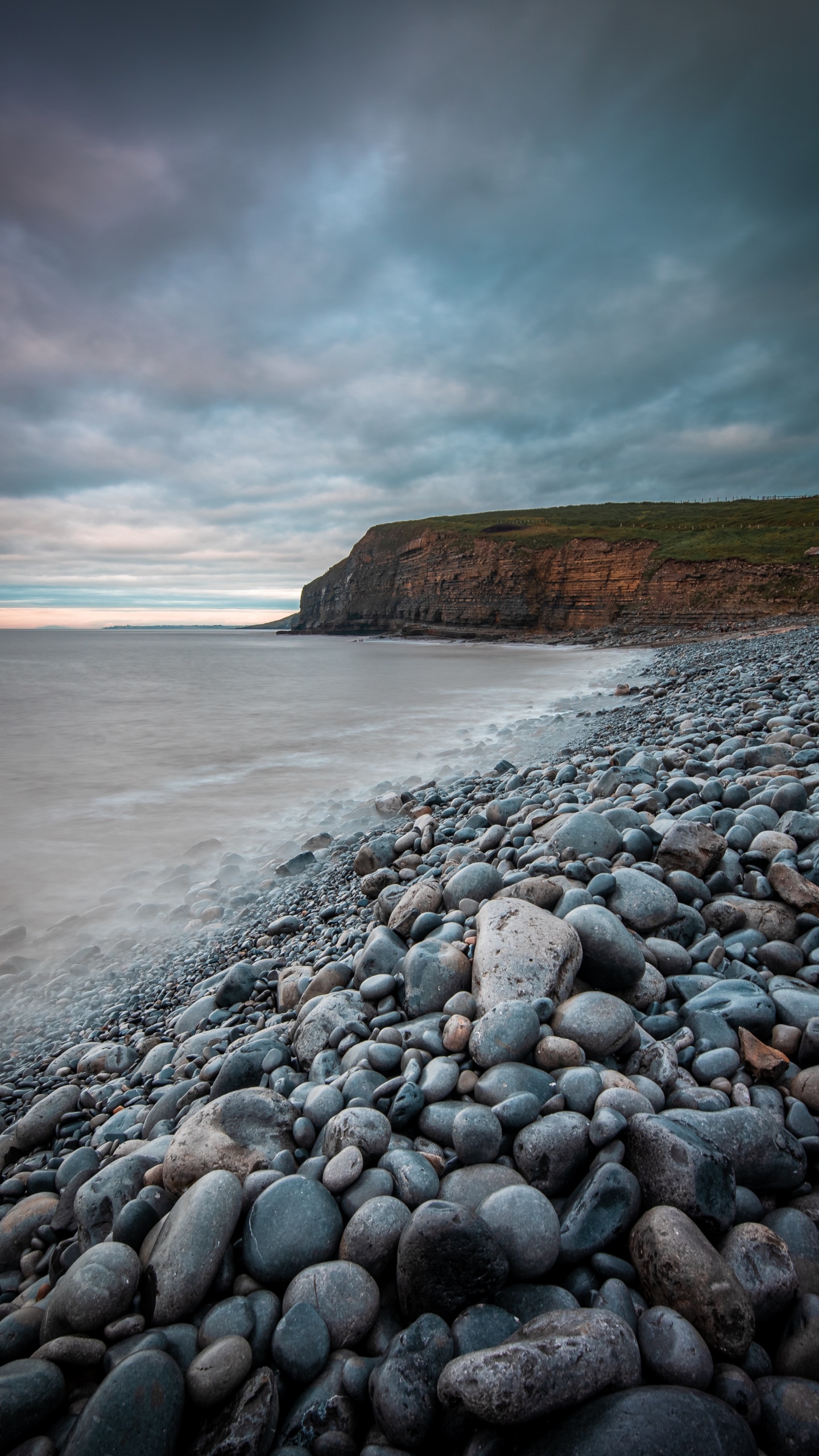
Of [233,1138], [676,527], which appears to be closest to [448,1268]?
[233,1138]

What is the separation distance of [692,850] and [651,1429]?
2.06 m

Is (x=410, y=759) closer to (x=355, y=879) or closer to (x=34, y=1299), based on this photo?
(x=355, y=879)

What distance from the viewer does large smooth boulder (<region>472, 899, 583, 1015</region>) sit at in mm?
2020

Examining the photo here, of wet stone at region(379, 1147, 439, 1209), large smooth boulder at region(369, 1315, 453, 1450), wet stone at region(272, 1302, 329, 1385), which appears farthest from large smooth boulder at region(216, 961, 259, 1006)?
large smooth boulder at region(369, 1315, 453, 1450)

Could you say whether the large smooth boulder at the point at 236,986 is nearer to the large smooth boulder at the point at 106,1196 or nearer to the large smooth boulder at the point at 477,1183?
the large smooth boulder at the point at 106,1196

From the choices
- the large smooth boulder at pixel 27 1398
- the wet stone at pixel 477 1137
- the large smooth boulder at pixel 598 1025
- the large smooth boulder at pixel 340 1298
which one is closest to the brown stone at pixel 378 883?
the large smooth boulder at pixel 598 1025

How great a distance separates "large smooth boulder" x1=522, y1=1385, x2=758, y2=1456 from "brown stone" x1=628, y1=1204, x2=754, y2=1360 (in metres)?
0.14

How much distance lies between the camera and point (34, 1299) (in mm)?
1577

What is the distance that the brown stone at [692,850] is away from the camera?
8.96 feet

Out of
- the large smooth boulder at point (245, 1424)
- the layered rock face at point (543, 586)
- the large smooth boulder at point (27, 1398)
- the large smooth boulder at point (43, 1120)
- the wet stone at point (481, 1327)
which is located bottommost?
the large smooth boulder at point (43, 1120)

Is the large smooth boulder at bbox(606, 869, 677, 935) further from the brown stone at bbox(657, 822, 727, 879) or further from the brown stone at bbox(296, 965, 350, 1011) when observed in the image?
the brown stone at bbox(296, 965, 350, 1011)

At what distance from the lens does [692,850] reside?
9.04 ft

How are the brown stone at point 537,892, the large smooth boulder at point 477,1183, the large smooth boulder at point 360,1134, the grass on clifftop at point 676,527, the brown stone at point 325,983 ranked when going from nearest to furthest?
the large smooth boulder at point 477,1183, the large smooth boulder at point 360,1134, the brown stone at point 537,892, the brown stone at point 325,983, the grass on clifftop at point 676,527

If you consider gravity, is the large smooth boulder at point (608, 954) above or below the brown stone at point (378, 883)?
above
